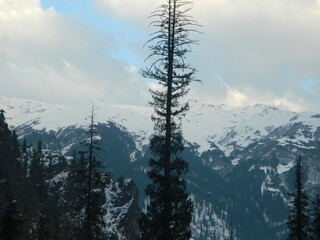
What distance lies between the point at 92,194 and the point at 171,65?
1423 centimetres

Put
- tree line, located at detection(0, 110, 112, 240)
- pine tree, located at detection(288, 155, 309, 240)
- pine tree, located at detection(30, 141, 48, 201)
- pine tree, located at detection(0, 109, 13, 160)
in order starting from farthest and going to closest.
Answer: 1. pine tree, located at detection(30, 141, 48, 201)
2. pine tree, located at detection(0, 109, 13, 160)
3. pine tree, located at detection(288, 155, 309, 240)
4. tree line, located at detection(0, 110, 112, 240)

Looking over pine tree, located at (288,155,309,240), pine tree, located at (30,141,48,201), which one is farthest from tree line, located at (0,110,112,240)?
pine tree, located at (288,155,309,240)

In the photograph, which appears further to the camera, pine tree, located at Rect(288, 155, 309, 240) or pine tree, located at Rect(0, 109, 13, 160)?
pine tree, located at Rect(0, 109, 13, 160)

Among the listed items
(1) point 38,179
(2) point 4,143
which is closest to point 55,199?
(1) point 38,179

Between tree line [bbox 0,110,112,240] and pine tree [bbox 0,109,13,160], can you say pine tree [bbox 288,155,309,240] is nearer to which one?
A: tree line [bbox 0,110,112,240]

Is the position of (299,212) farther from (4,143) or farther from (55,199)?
(55,199)

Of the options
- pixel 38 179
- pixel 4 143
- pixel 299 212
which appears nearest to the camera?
pixel 299 212

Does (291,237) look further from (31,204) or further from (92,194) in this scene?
(31,204)

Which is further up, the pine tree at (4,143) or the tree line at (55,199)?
the pine tree at (4,143)

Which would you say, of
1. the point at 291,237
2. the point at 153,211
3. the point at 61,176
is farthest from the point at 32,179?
the point at 153,211

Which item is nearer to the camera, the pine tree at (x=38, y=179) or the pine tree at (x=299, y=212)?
the pine tree at (x=299, y=212)

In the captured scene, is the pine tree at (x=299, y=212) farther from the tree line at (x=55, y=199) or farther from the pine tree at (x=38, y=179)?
the pine tree at (x=38, y=179)

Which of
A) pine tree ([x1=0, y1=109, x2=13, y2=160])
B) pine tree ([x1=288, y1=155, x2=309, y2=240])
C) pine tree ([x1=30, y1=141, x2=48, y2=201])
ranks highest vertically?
pine tree ([x1=0, y1=109, x2=13, y2=160])

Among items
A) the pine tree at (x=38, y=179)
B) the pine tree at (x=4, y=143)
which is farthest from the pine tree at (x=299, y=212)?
the pine tree at (x=38, y=179)
